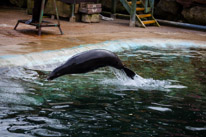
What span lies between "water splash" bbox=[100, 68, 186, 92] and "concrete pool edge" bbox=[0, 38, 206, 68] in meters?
1.48

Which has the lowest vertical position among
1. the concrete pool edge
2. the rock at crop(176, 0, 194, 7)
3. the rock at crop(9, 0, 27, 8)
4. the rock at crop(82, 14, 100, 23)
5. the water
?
the water

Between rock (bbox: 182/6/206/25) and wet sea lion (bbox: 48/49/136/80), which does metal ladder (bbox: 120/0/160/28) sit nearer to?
rock (bbox: 182/6/206/25)

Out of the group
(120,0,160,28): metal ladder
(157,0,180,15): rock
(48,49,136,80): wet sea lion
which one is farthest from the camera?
(157,0,180,15): rock

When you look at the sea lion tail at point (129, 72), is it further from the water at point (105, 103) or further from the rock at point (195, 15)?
the rock at point (195, 15)

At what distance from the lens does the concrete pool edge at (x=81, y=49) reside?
6.83 meters

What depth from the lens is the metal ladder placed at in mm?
13312

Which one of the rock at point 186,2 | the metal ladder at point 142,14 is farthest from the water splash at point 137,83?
the rock at point 186,2

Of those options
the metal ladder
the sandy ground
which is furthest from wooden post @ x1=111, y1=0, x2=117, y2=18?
the sandy ground

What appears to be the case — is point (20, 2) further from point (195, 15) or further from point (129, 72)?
point (129, 72)

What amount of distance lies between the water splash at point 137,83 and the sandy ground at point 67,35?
2.07m

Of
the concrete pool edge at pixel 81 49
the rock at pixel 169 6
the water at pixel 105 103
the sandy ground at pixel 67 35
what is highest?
the rock at pixel 169 6

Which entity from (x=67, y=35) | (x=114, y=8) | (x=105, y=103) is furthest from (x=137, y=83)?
(x=114, y=8)

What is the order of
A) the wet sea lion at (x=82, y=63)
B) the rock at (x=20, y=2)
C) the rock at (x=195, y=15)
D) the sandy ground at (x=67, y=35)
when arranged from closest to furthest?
the wet sea lion at (x=82, y=63) < the sandy ground at (x=67, y=35) < the rock at (x=195, y=15) < the rock at (x=20, y=2)

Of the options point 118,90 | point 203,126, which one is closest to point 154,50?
point 118,90
